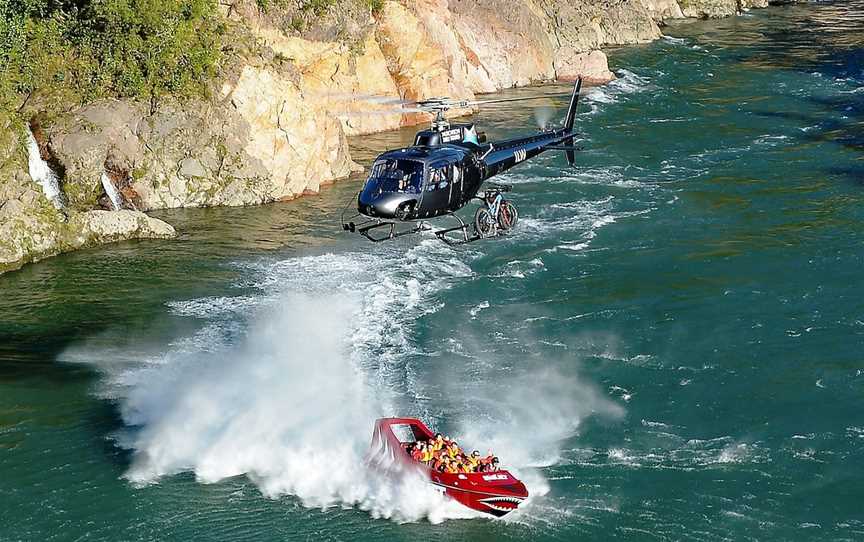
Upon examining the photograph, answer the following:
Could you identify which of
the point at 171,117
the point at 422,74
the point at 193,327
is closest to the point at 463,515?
the point at 193,327

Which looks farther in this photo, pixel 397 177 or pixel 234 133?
pixel 234 133

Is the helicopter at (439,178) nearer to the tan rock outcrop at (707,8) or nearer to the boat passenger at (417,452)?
the boat passenger at (417,452)

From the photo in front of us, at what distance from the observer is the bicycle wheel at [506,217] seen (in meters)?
43.4

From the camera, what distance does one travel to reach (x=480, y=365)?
1529 inches

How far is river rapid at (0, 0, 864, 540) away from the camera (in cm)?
3022

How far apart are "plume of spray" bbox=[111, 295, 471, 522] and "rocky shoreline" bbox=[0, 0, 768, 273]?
12.2 meters

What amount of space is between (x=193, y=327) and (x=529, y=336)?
12790 millimetres

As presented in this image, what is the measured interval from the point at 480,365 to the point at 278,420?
761 centimetres

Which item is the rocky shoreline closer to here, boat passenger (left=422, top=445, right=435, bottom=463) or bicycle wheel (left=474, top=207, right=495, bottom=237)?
bicycle wheel (left=474, top=207, right=495, bottom=237)

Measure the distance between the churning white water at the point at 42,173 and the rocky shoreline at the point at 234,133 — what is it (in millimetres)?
118

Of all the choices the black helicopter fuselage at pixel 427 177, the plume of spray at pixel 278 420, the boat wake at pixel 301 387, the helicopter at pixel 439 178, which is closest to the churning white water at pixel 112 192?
the boat wake at pixel 301 387

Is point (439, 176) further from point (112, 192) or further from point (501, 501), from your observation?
point (112, 192)

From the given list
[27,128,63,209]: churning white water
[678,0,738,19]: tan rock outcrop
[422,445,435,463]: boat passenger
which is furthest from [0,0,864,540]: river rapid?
[678,0,738,19]: tan rock outcrop

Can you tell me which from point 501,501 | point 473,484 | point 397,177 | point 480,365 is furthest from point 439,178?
point 501,501
